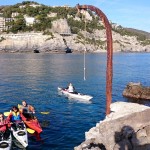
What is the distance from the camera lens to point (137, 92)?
50.4m

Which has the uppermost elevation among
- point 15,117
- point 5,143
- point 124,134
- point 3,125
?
point 124,134

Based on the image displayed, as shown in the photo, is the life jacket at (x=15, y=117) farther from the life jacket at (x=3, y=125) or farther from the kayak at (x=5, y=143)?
the kayak at (x=5, y=143)

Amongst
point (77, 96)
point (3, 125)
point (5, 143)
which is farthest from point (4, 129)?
point (77, 96)

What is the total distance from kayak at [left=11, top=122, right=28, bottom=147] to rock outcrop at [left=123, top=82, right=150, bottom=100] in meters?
27.1

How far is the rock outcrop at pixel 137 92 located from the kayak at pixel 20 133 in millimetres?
27132

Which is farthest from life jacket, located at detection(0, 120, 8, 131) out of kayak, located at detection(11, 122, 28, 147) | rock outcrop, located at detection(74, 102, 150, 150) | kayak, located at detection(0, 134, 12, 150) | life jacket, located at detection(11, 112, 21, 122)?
rock outcrop, located at detection(74, 102, 150, 150)

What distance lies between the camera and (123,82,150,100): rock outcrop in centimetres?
4936

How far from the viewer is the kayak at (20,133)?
2545 centimetres

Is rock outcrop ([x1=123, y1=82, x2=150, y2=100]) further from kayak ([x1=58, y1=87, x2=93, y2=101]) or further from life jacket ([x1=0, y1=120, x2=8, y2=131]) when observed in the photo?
life jacket ([x1=0, y1=120, x2=8, y2=131])

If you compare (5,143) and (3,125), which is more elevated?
(3,125)

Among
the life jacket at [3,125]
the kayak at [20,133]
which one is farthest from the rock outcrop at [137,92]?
the life jacket at [3,125]

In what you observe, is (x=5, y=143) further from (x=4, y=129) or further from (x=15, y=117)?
(x=15, y=117)

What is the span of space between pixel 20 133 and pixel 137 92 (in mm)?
28635

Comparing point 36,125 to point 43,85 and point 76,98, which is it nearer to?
point 76,98
